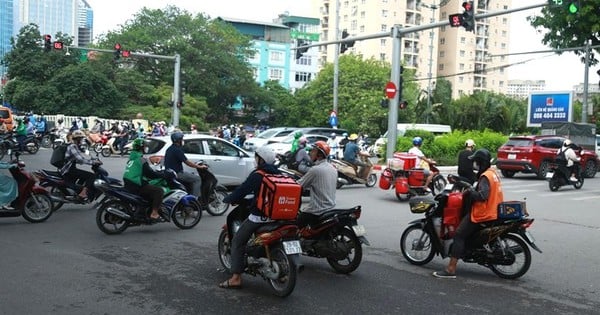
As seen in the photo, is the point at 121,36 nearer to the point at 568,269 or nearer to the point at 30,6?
the point at 30,6

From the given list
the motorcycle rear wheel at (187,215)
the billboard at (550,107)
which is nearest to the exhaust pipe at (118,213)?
the motorcycle rear wheel at (187,215)

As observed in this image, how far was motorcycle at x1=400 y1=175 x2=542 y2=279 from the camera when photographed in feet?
23.6

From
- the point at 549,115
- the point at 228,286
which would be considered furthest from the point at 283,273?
the point at 549,115

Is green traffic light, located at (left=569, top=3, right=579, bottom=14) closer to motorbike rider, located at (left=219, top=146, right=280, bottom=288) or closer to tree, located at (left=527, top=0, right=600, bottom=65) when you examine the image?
tree, located at (left=527, top=0, right=600, bottom=65)

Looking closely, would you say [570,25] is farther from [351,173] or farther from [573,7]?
[351,173]

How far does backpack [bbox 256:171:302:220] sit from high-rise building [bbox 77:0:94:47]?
66.2 m

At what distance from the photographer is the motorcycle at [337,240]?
7.17m

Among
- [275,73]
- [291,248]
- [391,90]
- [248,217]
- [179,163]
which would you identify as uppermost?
[275,73]

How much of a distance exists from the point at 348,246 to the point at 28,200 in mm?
6016

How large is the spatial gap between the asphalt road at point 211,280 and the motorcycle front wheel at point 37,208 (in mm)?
153

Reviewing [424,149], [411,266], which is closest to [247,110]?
[424,149]

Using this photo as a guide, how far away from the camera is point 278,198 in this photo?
6.16 metres

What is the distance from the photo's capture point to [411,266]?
800cm

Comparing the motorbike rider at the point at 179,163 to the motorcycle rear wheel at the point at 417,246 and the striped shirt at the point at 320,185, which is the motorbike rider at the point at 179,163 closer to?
the striped shirt at the point at 320,185
